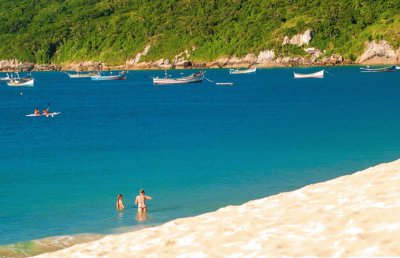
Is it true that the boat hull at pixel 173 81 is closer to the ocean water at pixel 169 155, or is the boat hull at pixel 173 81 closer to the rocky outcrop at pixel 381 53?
the ocean water at pixel 169 155

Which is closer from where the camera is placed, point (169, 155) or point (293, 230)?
point (293, 230)

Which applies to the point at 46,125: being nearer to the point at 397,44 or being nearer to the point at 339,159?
the point at 339,159

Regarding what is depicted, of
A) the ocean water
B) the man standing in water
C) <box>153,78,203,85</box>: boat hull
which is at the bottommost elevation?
<box>153,78,203,85</box>: boat hull

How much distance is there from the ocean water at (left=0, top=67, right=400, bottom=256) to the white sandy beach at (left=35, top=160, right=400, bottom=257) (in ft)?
32.5

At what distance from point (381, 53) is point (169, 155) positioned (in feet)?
528

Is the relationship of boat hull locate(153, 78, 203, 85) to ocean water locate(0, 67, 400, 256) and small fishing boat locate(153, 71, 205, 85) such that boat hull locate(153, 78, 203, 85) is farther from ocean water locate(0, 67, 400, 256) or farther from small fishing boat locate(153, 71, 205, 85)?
ocean water locate(0, 67, 400, 256)

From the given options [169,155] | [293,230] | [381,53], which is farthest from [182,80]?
[293,230]

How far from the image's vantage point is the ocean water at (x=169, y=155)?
30.5 metres

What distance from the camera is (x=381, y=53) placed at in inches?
7776

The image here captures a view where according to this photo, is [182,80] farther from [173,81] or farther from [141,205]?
[141,205]

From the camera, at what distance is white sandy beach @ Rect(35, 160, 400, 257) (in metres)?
12.0

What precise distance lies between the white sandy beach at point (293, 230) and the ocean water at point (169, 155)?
390 inches

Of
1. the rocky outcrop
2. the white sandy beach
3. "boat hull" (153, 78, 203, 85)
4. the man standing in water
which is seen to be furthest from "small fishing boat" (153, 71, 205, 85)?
the white sandy beach

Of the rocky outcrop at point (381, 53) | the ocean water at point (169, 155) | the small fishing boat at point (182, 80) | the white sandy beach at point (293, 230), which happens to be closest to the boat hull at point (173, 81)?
the small fishing boat at point (182, 80)
